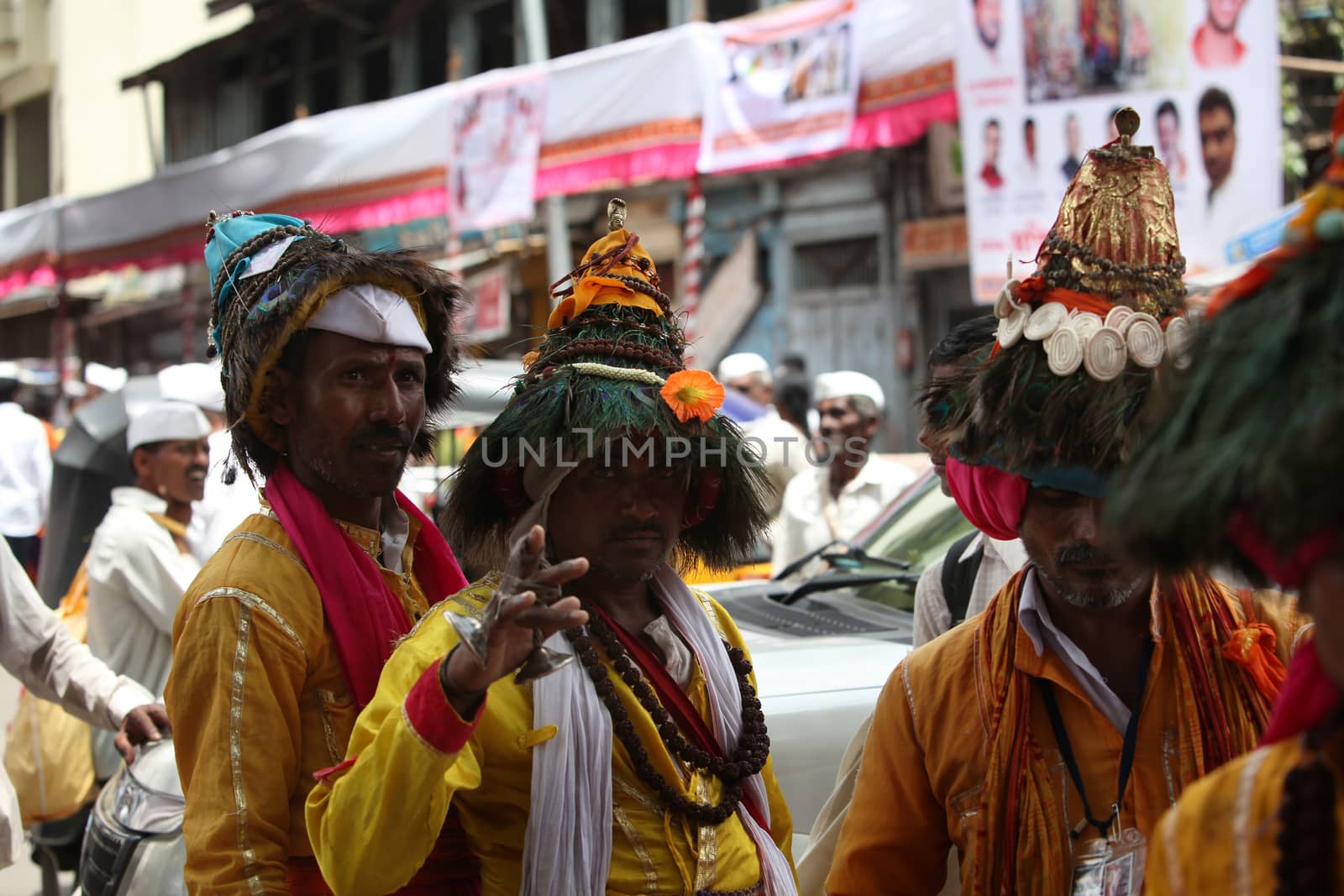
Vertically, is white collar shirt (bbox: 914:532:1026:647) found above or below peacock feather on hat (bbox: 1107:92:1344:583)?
below

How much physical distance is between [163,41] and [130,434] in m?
26.0

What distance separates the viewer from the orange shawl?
6.98 feet

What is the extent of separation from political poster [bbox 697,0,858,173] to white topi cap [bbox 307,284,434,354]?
7.22m

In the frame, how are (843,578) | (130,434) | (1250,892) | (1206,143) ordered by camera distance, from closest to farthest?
(1250,892), (843,578), (130,434), (1206,143)

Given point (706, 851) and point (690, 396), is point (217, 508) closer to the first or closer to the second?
point (690, 396)

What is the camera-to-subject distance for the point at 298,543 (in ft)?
8.24

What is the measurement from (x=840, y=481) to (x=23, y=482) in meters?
5.98

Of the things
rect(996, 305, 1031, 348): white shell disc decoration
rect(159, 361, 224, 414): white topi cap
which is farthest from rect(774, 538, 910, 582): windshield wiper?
rect(159, 361, 224, 414): white topi cap

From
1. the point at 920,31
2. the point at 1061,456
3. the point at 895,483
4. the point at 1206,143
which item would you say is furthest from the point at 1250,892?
the point at 920,31

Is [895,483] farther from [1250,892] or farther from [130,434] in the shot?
[1250,892]

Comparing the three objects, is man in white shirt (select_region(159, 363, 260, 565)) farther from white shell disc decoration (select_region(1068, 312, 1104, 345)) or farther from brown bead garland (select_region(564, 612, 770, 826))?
white shell disc decoration (select_region(1068, 312, 1104, 345))

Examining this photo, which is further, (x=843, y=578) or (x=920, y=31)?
(x=920, y=31)

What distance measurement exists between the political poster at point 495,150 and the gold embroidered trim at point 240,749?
9.16 m

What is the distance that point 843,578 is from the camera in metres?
4.75
